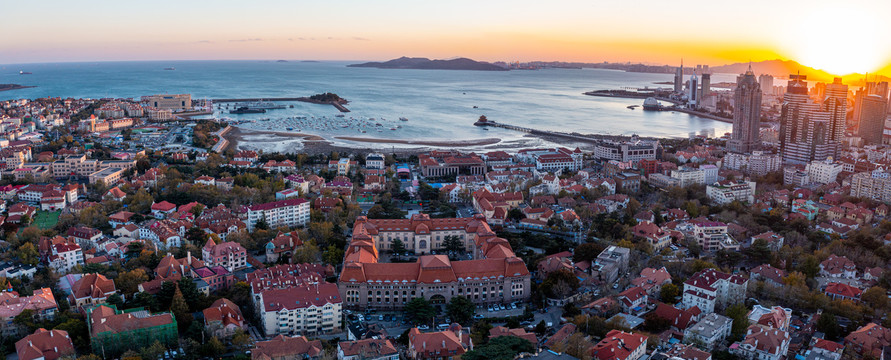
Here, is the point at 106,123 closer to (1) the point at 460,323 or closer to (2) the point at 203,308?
(2) the point at 203,308

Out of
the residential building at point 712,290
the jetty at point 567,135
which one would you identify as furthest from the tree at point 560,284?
the jetty at point 567,135

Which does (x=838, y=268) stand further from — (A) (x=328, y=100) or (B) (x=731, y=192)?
(A) (x=328, y=100)

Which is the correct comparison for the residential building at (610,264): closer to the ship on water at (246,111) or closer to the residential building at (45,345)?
the residential building at (45,345)

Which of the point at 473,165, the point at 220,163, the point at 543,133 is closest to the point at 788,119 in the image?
the point at 543,133

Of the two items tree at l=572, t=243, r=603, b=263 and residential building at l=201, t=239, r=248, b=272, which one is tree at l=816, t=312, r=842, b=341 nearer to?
tree at l=572, t=243, r=603, b=263

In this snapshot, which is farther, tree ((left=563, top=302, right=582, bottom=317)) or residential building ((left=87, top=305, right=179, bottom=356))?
tree ((left=563, top=302, right=582, bottom=317))

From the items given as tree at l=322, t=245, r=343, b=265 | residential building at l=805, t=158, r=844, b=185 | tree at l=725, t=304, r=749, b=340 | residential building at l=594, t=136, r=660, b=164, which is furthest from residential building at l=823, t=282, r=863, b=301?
residential building at l=594, t=136, r=660, b=164

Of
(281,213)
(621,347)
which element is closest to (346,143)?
(281,213)
